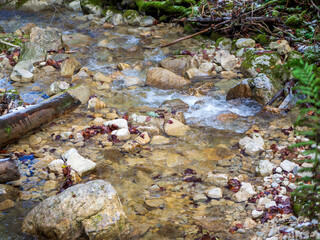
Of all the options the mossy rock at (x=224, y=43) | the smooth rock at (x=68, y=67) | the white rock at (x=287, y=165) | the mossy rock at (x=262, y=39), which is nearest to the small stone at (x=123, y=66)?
the smooth rock at (x=68, y=67)

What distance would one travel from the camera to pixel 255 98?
6945 millimetres

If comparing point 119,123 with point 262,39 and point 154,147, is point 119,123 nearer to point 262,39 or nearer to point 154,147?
point 154,147

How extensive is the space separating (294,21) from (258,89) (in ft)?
12.2

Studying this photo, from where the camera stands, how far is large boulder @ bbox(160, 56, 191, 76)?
848 cm

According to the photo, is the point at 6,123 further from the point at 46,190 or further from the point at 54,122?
the point at 46,190

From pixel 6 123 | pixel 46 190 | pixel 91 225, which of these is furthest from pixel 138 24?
pixel 91 225

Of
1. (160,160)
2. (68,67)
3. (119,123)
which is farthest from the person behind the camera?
(68,67)

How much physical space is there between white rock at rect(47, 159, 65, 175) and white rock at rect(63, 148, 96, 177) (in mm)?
129

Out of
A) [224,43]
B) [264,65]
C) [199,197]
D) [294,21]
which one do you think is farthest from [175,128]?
[294,21]

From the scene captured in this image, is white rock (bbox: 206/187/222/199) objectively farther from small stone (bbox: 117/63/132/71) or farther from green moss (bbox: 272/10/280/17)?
green moss (bbox: 272/10/280/17)

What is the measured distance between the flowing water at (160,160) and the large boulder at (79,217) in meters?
0.25

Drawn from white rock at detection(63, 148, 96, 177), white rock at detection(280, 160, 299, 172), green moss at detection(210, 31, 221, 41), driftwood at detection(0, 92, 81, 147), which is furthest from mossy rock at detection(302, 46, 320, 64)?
white rock at detection(63, 148, 96, 177)

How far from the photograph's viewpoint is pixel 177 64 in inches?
337

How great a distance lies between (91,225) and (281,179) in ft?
8.40
